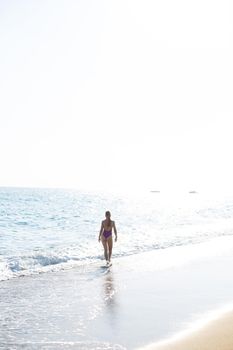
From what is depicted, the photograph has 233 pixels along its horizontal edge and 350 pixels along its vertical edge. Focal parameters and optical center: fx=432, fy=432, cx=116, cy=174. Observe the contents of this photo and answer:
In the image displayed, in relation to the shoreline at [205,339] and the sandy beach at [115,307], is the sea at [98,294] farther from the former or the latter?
the shoreline at [205,339]

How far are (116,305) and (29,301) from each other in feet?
6.91

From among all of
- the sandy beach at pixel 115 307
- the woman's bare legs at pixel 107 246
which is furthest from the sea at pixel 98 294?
the woman's bare legs at pixel 107 246

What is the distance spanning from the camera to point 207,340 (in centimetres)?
690

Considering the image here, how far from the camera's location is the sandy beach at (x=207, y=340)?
659cm

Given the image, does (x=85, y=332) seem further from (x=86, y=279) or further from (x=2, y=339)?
(x=86, y=279)

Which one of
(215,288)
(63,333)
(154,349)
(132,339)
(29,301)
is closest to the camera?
(154,349)

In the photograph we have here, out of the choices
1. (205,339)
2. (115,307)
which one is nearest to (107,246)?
(115,307)

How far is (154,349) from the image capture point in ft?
21.5

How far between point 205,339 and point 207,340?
6 cm

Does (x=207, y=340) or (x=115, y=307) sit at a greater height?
(x=207, y=340)

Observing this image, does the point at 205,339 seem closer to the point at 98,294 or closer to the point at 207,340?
the point at 207,340

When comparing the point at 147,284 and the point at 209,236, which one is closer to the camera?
the point at 147,284

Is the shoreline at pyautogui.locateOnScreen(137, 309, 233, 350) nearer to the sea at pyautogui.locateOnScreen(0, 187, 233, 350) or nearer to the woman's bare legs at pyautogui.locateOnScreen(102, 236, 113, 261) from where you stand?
the sea at pyautogui.locateOnScreen(0, 187, 233, 350)

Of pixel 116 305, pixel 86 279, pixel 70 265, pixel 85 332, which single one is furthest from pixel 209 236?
pixel 85 332
